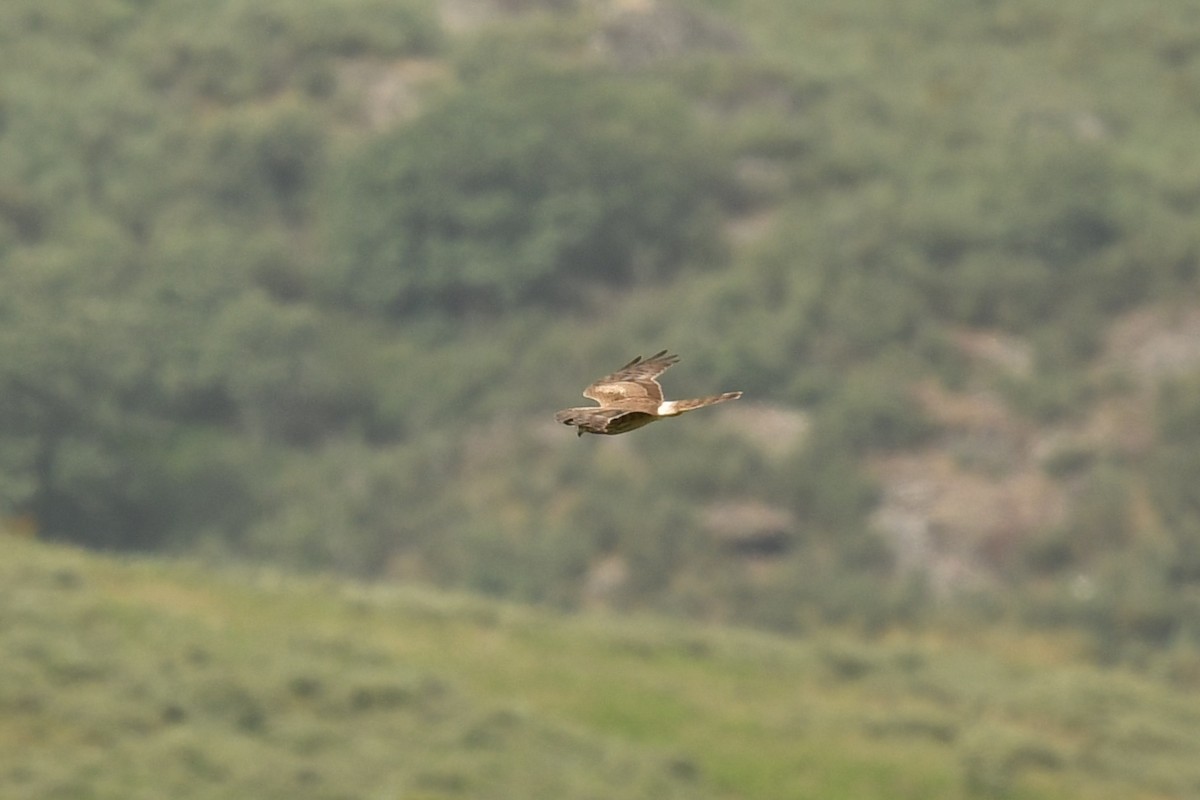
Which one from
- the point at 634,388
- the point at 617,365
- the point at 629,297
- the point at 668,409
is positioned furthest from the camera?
the point at 629,297

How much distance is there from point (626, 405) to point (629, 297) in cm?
5606

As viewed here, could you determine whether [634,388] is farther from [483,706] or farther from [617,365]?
[617,365]

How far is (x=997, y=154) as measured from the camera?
72000mm

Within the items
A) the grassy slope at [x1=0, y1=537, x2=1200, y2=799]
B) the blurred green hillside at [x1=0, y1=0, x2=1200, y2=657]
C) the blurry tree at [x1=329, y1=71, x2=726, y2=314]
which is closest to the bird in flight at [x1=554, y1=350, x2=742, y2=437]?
the grassy slope at [x1=0, y1=537, x2=1200, y2=799]

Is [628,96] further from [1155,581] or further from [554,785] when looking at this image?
[554,785]

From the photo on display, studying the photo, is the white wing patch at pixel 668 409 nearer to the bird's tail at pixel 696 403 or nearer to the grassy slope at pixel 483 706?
the bird's tail at pixel 696 403

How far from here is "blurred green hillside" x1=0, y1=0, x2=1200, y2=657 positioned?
195ft

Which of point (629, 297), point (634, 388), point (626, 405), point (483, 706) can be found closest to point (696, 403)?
point (626, 405)

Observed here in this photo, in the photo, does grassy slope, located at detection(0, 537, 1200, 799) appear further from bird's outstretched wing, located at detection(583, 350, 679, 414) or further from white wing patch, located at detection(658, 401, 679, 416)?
white wing patch, located at detection(658, 401, 679, 416)

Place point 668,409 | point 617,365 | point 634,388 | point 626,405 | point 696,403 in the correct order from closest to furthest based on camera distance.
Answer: point 696,403
point 668,409
point 626,405
point 634,388
point 617,365

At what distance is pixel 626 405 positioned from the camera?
595 inches

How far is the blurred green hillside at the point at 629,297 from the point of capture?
5941 centimetres

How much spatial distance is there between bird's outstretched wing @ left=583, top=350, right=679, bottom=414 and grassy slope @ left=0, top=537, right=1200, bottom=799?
56.3ft

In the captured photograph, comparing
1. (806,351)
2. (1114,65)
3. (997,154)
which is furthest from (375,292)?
(1114,65)
